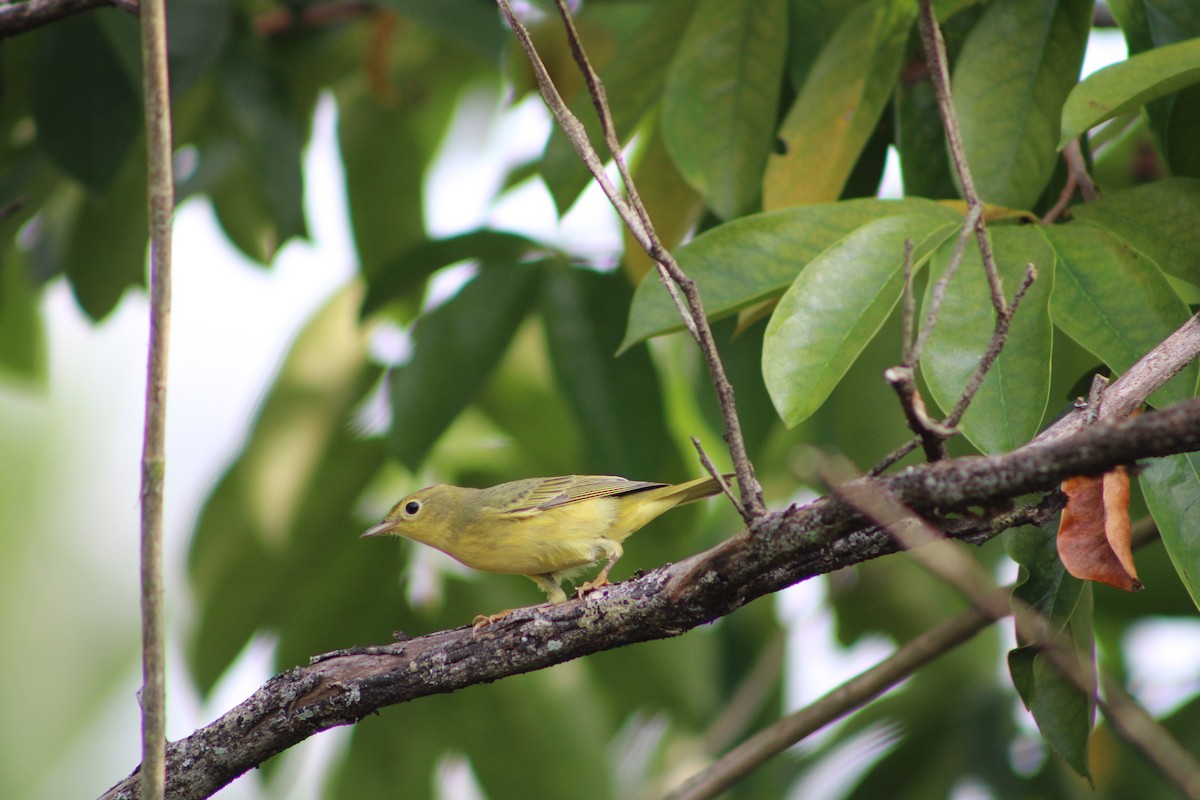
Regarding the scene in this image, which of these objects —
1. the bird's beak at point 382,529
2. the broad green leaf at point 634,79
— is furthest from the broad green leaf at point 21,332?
the broad green leaf at point 634,79

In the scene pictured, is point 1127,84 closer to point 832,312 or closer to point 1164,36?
point 1164,36

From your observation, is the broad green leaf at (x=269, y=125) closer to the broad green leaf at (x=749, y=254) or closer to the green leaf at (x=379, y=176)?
the green leaf at (x=379, y=176)

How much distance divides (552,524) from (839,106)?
1517mm

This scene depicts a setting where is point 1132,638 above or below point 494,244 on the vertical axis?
below

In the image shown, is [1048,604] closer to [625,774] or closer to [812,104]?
[812,104]

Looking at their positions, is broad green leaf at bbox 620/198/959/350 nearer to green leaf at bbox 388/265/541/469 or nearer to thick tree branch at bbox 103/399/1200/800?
thick tree branch at bbox 103/399/1200/800

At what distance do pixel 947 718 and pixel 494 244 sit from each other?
2.65 meters

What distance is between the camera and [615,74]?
132 inches

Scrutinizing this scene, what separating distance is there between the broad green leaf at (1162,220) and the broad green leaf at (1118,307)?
14cm

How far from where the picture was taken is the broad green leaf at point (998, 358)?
7.14ft

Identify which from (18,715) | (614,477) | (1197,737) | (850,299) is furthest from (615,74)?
(18,715)

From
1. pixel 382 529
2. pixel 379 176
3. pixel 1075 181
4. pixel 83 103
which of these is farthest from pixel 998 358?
pixel 379 176

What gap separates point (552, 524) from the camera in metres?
3.66

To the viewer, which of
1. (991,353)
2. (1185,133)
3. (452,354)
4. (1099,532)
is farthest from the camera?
(452,354)
